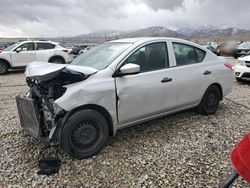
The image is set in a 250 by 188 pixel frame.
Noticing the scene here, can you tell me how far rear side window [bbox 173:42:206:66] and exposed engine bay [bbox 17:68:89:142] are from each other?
191 cm

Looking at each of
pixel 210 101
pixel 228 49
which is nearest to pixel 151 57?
pixel 210 101

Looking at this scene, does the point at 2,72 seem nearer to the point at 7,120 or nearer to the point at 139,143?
the point at 7,120

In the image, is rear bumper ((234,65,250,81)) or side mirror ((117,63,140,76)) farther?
rear bumper ((234,65,250,81))

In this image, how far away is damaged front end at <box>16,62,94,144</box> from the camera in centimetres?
328

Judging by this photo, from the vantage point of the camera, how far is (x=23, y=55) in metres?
13.0

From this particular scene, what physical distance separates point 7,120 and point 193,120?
376cm

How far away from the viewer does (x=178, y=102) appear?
449cm

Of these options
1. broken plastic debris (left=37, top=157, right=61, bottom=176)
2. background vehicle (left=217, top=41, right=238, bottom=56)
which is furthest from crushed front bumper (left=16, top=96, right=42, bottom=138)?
background vehicle (left=217, top=41, right=238, bottom=56)

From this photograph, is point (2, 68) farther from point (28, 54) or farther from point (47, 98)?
point (47, 98)

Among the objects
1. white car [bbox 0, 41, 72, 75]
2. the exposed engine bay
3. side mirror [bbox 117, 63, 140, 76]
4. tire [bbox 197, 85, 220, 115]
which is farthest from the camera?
white car [bbox 0, 41, 72, 75]

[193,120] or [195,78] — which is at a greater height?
[195,78]

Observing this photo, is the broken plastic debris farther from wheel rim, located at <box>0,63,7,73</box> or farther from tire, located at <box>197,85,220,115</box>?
wheel rim, located at <box>0,63,7,73</box>

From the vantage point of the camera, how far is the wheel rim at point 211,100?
5.15 metres

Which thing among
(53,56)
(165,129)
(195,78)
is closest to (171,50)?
(195,78)
